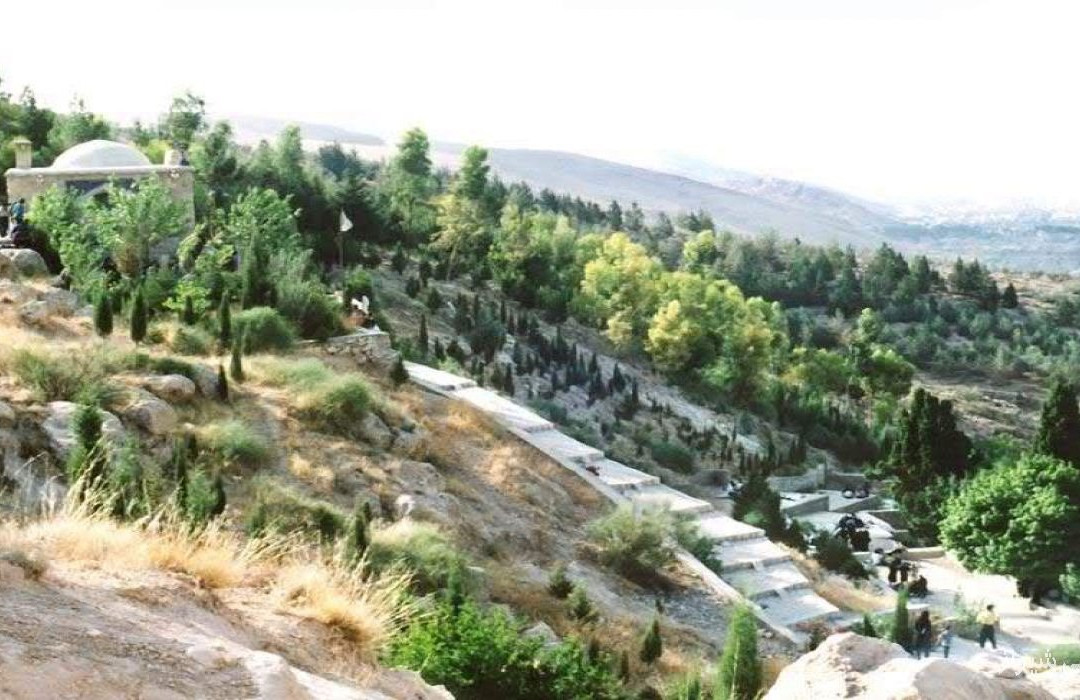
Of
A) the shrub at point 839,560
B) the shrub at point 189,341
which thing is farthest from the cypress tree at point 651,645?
the shrub at point 839,560

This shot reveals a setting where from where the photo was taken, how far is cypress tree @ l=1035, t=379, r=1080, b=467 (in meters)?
24.5

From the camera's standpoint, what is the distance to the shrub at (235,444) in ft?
Answer: 48.6

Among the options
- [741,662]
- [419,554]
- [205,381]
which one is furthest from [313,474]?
[741,662]

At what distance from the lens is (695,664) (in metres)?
13.5

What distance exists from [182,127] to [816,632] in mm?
34719

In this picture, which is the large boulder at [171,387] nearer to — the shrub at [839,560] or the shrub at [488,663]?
the shrub at [488,663]

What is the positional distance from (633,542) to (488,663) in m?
9.42

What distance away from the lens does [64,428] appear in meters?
13.1

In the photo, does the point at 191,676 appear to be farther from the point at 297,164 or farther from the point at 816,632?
the point at 297,164

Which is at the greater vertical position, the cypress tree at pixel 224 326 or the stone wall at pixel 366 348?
the cypress tree at pixel 224 326

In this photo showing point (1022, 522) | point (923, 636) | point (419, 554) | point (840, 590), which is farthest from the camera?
point (1022, 522)

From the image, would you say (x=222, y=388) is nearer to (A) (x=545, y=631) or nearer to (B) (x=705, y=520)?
(A) (x=545, y=631)

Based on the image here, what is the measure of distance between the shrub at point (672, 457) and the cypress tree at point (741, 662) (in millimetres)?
17781

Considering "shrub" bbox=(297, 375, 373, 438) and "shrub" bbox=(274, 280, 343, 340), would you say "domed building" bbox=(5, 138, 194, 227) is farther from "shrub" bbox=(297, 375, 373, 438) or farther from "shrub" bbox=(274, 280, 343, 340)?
"shrub" bbox=(297, 375, 373, 438)
